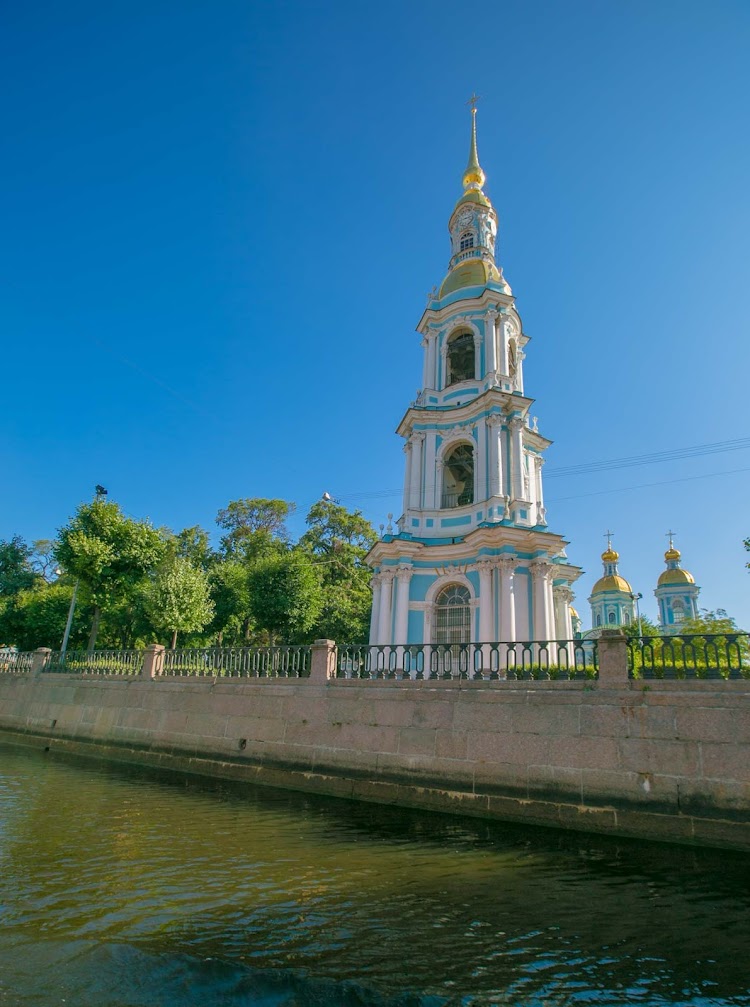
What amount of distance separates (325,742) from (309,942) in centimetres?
697

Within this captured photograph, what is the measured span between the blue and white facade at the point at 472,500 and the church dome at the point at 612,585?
37.0m

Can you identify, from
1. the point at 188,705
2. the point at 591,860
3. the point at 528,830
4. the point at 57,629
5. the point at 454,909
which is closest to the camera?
the point at 454,909

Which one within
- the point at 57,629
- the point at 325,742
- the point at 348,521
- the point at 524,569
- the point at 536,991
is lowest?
the point at 536,991

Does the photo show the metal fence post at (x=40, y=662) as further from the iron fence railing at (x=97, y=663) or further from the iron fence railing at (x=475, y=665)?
the iron fence railing at (x=475, y=665)

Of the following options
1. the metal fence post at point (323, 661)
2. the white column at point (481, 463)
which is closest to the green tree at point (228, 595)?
the white column at point (481, 463)

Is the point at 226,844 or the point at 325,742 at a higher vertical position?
the point at 325,742

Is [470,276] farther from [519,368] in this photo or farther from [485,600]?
[485,600]

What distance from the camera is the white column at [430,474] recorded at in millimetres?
23531

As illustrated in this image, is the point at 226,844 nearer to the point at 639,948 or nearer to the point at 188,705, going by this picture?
the point at 639,948

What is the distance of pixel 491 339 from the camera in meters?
24.6

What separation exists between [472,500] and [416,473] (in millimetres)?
2657

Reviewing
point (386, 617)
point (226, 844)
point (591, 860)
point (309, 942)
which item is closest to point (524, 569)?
point (386, 617)

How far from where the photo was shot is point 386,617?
72.1 feet

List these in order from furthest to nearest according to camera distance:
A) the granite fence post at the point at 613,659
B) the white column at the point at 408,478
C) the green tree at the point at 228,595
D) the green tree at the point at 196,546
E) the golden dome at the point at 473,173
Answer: the green tree at the point at 196,546 → the golden dome at the point at 473,173 → the green tree at the point at 228,595 → the white column at the point at 408,478 → the granite fence post at the point at 613,659
